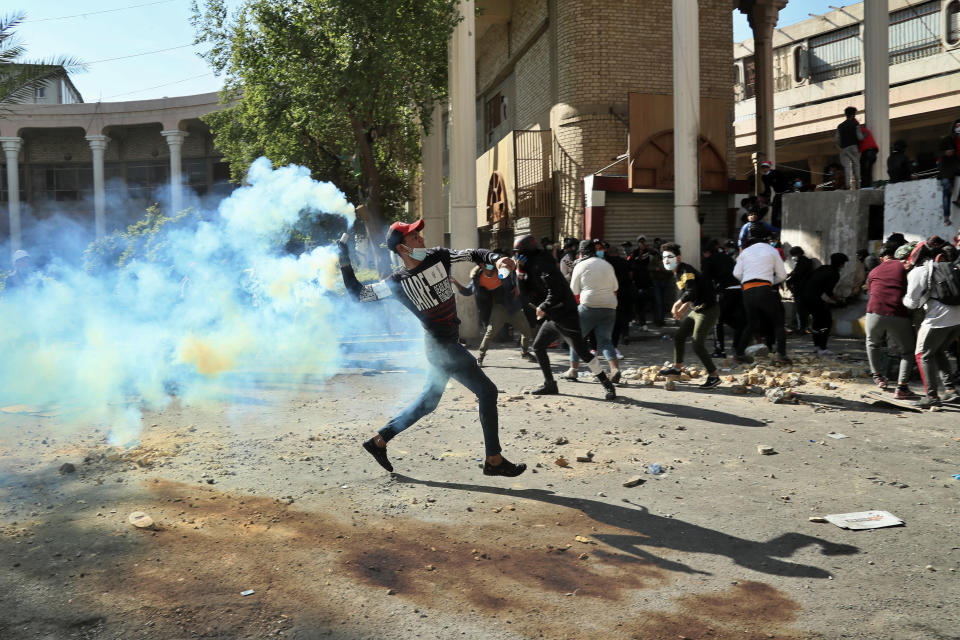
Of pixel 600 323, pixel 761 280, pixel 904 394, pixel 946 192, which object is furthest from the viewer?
pixel 946 192

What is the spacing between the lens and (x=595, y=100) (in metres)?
19.0

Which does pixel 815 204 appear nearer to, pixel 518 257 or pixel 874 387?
pixel 874 387

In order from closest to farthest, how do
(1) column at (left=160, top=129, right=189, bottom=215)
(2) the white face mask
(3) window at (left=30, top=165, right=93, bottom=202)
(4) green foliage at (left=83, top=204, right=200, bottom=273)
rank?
1. (2) the white face mask
2. (4) green foliage at (left=83, top=204, right=200, bottom=273)
3. (1) column at (left=160, top=129, right=189, bottom=215)
4. (3) window at (left=30, top=165, right=93, bottom=202)

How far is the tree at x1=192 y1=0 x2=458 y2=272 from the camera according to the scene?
15.4 metres

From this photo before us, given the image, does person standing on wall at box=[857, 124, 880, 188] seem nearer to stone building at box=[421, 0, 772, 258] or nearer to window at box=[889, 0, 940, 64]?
stone building at box=[421, 0, 772, 258]

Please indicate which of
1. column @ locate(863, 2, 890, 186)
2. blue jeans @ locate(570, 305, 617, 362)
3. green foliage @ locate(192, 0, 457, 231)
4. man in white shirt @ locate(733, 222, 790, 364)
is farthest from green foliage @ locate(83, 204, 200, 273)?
column @ locate(863, 2, 890, 186)

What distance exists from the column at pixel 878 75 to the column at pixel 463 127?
29.3ft

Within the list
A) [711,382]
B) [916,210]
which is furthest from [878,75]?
[711,382]

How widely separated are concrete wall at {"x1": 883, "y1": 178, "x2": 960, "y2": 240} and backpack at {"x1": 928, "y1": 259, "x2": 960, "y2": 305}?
5.51 m

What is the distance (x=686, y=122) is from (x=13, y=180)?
37465mm

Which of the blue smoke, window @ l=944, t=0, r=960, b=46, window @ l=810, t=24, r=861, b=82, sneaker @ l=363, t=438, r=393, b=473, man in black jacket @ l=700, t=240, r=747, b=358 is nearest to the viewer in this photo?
sneaker @ l=363, t=438, r=393, b=473

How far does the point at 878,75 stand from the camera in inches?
683

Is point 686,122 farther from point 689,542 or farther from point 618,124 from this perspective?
point 689,542

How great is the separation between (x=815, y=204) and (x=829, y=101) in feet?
56.6
